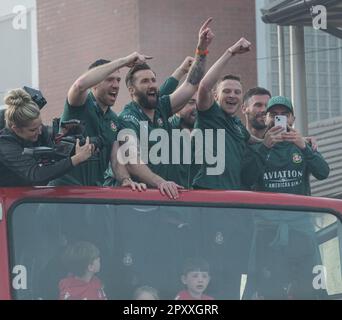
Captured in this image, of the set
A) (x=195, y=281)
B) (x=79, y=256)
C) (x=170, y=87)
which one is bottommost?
(x=195, y=281)

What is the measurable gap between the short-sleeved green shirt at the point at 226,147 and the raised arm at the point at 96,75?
593mm

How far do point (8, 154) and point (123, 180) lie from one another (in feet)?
1.85

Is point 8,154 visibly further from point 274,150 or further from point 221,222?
point 274,150

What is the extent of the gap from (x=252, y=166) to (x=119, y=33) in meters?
9.63

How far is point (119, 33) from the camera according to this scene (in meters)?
15.6

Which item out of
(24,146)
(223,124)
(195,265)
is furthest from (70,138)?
(223,124)

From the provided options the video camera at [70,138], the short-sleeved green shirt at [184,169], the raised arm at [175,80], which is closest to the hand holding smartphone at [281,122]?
the short-sleeved green shirt at [184,169]

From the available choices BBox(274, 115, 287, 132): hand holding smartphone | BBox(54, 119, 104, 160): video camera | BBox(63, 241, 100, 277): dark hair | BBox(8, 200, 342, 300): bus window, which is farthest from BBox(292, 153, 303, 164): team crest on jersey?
BBox(63, 241, 100, 277): dark hair

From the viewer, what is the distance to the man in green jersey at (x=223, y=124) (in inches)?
237

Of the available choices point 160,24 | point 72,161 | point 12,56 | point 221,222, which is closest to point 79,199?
point 72,161

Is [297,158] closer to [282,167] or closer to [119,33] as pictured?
[282,167]

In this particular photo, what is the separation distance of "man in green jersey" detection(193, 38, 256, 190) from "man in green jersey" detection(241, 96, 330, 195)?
0.27ft

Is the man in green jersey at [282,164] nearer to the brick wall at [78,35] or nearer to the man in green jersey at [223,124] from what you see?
the man in green jersey at [223,124]

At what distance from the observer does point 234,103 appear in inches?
251
